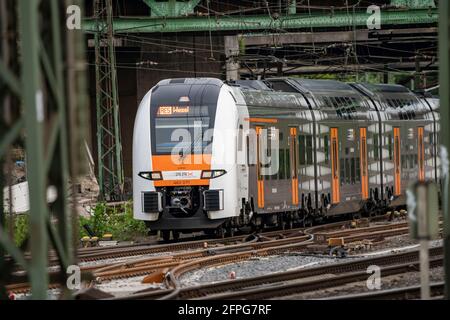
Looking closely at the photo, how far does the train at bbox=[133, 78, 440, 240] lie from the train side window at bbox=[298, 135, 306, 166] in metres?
0.02

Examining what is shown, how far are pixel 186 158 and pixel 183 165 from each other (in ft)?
0.51

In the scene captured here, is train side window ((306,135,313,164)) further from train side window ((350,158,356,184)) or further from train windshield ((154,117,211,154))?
train windshield ((154,117,211,154))

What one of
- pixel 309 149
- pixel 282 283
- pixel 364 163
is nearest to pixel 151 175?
pixel 309 149

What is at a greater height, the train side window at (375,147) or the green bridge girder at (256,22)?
the green bridge girder at (256,22)

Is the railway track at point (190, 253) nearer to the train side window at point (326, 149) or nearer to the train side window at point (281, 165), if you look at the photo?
the train side window at point (281, 165)

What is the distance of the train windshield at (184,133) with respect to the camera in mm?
22625

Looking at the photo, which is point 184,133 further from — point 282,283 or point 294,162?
point 282,283

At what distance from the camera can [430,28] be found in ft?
133

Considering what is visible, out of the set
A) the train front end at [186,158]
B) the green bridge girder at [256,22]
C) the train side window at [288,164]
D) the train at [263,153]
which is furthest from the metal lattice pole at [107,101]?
the train front end at [186,158]

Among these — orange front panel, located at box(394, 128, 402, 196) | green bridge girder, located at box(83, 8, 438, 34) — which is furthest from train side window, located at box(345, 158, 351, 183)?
green bridge girder, located at box(83, 8, 438, 34)

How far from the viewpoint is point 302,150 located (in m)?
27.0

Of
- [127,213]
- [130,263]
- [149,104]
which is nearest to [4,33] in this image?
[130,263]

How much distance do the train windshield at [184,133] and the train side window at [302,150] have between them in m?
4.63
